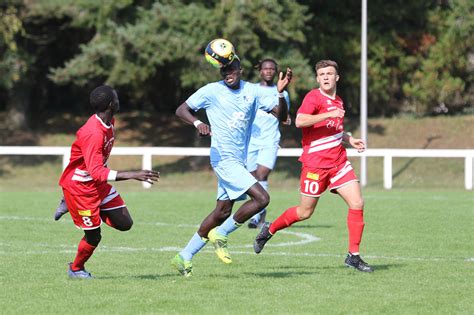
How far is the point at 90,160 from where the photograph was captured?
384 inches

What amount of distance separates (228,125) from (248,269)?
1609mm

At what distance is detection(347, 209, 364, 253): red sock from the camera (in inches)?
448

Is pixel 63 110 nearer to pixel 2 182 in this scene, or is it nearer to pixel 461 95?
pixel 2 182

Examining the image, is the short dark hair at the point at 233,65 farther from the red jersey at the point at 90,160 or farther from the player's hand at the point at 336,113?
the red jersey at the point at 90,160

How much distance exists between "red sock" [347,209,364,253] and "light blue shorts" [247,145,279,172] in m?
5.19

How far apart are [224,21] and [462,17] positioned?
11211 mm

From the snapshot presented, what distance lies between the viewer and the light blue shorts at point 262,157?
16719 millimetres

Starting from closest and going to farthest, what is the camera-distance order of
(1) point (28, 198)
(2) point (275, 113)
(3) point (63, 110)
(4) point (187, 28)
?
(2) point (275, 113) → (1) point (28, 198) → (4) point (187, 28) → (3) point (63, 110)

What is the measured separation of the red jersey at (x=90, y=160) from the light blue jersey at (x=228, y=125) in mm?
1237

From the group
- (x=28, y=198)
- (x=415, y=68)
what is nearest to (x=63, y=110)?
(x=415, y=68)

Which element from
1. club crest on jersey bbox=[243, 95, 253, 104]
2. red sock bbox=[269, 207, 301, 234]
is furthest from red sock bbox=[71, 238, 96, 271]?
red sock bbox=[269, 207, 301, 234]

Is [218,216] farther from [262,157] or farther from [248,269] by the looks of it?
[262,157]

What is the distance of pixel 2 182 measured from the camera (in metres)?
34.4

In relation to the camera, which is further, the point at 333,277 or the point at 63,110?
the point at 63,110
